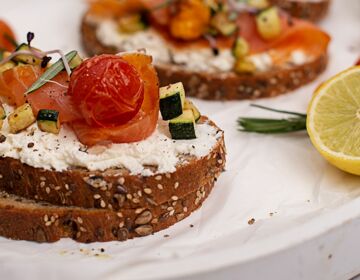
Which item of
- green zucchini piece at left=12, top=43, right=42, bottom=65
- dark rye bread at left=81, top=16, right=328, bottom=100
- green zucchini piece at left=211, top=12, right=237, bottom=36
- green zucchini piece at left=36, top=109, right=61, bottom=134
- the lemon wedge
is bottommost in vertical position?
dark rye bread at left=81, top=16, right=328, bottom=100

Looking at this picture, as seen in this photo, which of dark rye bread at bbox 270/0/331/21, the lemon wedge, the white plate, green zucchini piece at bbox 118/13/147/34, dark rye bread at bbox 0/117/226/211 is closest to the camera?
the white plate

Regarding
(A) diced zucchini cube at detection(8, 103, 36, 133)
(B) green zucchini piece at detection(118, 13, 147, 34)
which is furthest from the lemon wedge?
(B) green zucchini piece at detection(118, 13, 147, 34)

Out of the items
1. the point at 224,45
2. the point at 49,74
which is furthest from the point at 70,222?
the point at 224,45

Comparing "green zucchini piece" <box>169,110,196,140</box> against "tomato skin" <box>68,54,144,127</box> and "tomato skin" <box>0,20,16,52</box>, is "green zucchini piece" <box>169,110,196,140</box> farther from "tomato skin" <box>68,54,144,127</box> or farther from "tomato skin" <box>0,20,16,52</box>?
"tomato skin" <box>0,20,16,52</box>

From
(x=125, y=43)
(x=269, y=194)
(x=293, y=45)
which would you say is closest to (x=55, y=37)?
(x=125, y=43)

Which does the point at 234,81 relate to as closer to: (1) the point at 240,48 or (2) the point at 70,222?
(1) the point at 240,48
